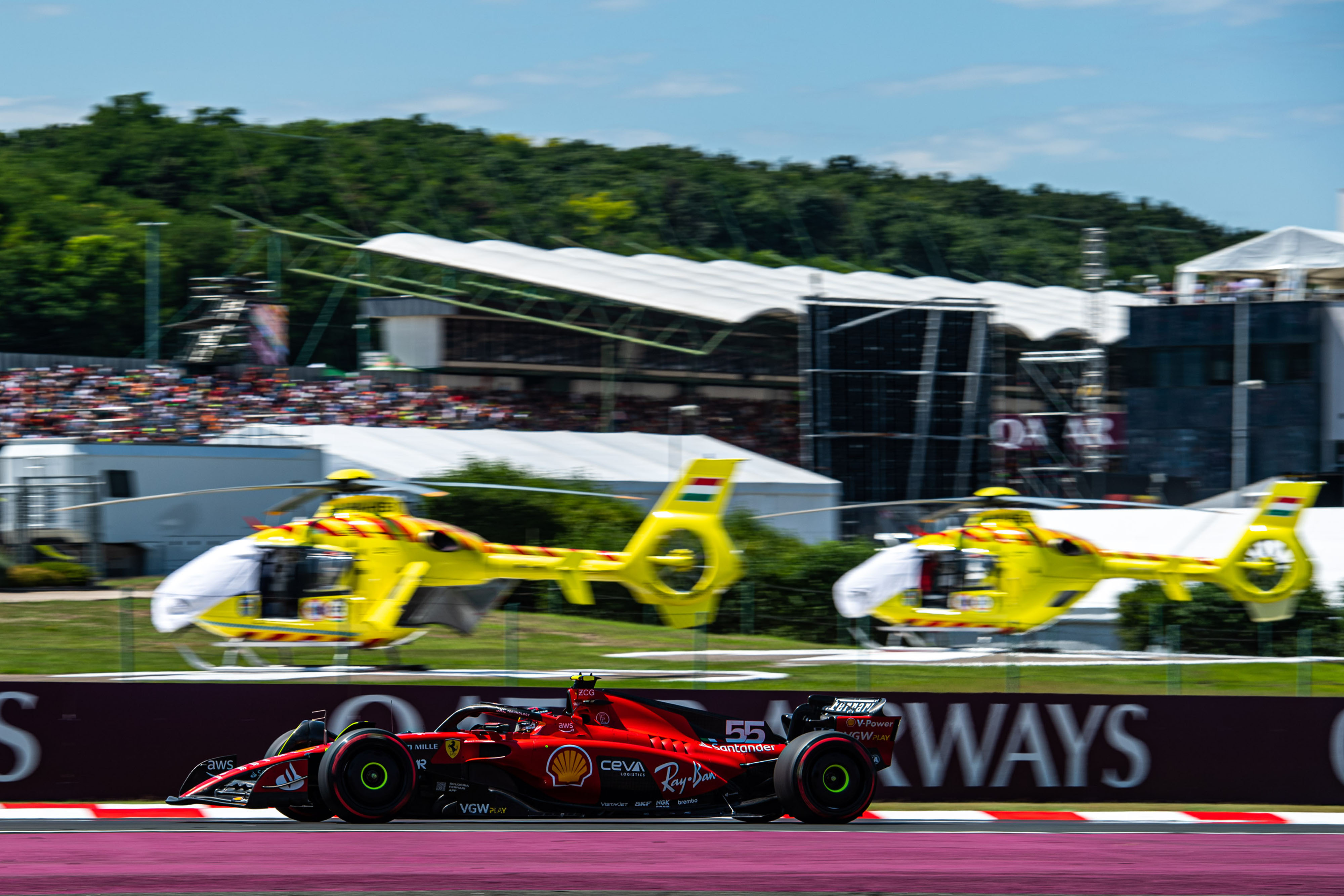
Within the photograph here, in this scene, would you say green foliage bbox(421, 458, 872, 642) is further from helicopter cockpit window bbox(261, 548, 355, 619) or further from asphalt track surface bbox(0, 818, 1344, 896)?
asphalt track surface bbox(0, 818, 1344, 896)

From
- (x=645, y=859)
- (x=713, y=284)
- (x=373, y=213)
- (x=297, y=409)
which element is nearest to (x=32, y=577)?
(x=297, y=409)

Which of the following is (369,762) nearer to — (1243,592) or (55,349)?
(1243,592)

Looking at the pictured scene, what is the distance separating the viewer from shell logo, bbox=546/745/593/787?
10.7m

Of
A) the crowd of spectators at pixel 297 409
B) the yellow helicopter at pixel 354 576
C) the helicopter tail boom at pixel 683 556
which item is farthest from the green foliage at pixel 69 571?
the helicopter tail boom at pixel 683 556

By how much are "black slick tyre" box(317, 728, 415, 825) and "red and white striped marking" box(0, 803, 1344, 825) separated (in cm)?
84

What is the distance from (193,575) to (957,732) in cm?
876

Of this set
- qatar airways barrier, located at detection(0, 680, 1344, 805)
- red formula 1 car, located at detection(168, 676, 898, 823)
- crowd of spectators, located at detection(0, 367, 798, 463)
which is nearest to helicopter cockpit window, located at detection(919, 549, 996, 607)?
qatar airways barrier, located at detection(0, 680, 1344, 805)

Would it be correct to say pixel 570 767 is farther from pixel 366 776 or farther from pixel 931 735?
pixel 931 735

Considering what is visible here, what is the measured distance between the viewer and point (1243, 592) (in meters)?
23.2

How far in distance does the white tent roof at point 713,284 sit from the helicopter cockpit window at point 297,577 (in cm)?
2287

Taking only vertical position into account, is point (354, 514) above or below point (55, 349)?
below

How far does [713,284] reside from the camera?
43812 millimetres

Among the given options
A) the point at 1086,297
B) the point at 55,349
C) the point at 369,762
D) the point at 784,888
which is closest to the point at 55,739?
the point at 369,762

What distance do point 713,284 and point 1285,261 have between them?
53.3 ft
